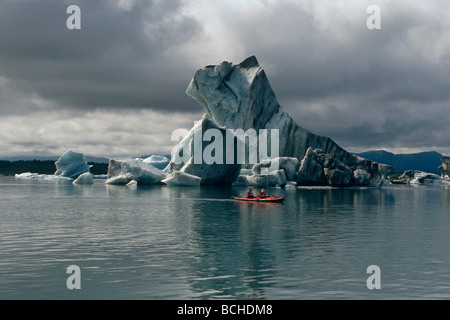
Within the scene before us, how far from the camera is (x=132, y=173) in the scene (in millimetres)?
62000

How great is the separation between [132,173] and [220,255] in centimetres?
4740

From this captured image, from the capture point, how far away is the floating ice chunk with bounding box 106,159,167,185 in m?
61.6

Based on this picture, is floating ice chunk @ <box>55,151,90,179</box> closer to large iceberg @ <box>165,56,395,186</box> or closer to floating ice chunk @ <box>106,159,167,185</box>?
floating ice chunk @ <box>106,159,167,185</box>

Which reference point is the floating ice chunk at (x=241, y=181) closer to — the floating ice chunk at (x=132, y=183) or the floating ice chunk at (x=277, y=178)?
the floating ice chunk at (x=277, y=178)

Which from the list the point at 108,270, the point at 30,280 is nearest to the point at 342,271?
the point at 108,270

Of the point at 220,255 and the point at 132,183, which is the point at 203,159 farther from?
the point at 220,255

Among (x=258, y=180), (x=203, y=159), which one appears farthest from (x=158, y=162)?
(x=203, y=159)

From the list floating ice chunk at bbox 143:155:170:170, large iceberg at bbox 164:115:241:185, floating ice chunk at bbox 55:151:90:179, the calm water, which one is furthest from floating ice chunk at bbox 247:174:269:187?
the calm water

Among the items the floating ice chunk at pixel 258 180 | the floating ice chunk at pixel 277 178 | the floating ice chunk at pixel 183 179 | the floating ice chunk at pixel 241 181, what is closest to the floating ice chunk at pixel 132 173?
the floating ice chunk at pixel 183 179

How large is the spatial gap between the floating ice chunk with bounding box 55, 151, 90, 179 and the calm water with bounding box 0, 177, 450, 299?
5483 cm

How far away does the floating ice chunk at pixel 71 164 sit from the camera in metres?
81.4

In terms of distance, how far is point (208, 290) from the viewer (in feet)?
37.9

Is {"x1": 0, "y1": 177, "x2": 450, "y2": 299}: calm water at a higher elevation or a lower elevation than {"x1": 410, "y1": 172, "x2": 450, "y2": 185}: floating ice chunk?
lower
